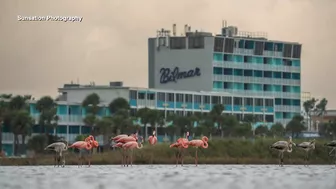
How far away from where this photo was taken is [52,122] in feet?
512

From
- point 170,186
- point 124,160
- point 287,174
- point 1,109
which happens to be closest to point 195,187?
point 170,186

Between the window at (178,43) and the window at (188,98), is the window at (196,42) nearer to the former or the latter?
the window at (178,43)

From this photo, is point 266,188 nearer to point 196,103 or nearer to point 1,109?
point 1,109

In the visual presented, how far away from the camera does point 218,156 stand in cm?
9094

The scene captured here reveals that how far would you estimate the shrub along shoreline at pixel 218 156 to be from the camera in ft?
262

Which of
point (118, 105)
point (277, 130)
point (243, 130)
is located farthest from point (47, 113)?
point (277, 130)

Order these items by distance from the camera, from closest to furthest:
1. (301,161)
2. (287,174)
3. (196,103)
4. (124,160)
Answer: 1. (287,174)
2. (124,160)
3. (301,161)
4. (196,103)

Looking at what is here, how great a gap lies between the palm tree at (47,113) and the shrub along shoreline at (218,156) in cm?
5834

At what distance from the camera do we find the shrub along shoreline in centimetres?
7988

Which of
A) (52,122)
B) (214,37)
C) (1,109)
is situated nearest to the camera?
(1,109)

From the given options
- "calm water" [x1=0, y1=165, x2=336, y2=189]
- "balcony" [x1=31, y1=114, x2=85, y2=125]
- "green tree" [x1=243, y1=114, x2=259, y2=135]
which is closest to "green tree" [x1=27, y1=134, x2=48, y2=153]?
"balcony" [x1=31, y1=114, x2=85, y2=125]

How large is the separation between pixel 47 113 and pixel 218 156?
63.6m

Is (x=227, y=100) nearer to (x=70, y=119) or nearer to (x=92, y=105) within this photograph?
(x=70, y=119)

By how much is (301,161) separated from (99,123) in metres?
70.0
